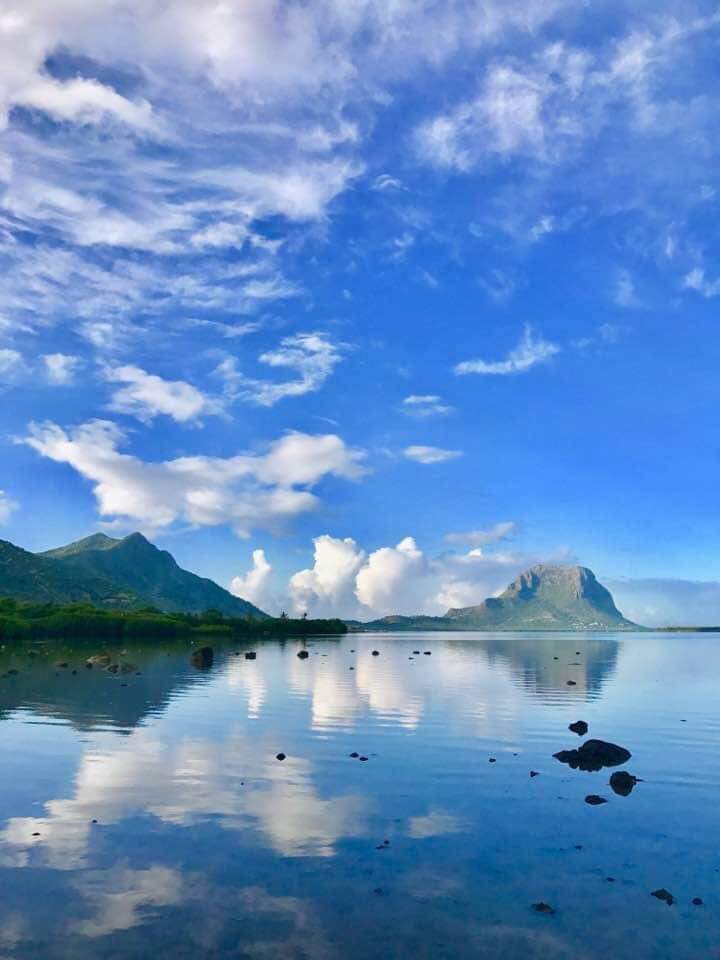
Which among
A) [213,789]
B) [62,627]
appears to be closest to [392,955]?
[213,789]

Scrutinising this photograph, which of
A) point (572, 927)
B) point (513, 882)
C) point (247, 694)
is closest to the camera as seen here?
point (572, 927)

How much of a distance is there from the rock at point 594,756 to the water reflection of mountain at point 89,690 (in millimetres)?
26958

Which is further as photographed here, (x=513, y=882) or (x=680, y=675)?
(x=680, y=675)

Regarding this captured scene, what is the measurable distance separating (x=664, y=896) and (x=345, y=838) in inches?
392

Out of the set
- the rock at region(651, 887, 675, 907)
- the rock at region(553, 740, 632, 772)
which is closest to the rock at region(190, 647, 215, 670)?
the rock at region(553, 740, 632, 772)

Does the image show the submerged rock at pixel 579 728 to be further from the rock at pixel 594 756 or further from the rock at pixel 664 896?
the rock at pixel 664 896

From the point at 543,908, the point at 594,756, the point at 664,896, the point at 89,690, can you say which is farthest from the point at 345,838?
the point at 89,690

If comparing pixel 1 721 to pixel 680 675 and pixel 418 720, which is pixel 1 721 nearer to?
pixel 418 720

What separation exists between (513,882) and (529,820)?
6.62m

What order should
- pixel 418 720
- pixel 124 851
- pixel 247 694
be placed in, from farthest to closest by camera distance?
pixel 247 694
pixel 418 720
pixel 124 851

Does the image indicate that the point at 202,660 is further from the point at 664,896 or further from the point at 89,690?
the point at 664,896

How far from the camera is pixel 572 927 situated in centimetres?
1661

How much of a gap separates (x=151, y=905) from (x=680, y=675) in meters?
98.1

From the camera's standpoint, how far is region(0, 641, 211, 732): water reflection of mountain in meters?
49.4
